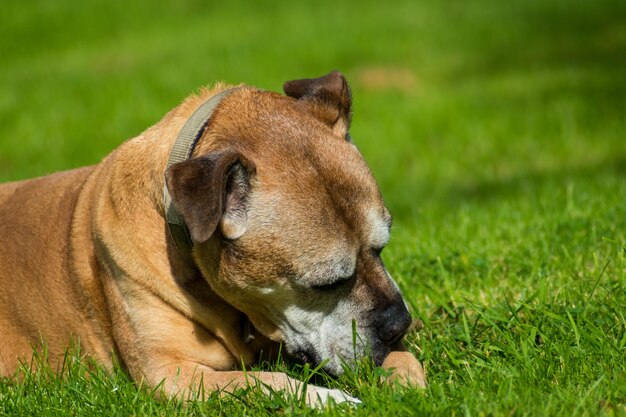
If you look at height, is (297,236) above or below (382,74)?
above

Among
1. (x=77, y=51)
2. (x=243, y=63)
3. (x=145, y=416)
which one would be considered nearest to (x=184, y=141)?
(x=145, y=416)

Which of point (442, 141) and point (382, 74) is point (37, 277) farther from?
point (382, 74)

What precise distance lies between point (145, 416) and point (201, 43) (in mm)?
13029

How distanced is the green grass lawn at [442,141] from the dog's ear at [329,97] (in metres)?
1.16

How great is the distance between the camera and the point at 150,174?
4598 millimetres

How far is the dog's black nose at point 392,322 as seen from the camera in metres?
4.33

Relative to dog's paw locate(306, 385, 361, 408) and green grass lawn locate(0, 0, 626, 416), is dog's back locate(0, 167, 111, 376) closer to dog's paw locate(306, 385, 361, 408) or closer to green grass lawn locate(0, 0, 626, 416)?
green grass lawn locate(0, 0, 626, 416)

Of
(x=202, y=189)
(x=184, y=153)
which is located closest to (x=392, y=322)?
(x=202, y=189)

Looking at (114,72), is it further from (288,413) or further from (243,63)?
(288,413)

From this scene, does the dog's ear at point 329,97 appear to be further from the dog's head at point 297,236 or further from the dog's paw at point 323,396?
the dog's paw at point 323,396

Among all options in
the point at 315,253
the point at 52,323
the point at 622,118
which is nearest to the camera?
the point at 315,253

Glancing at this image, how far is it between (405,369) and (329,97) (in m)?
1.52

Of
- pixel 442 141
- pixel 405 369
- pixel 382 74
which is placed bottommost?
pixel 442 141

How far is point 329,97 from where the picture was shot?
192 inches
